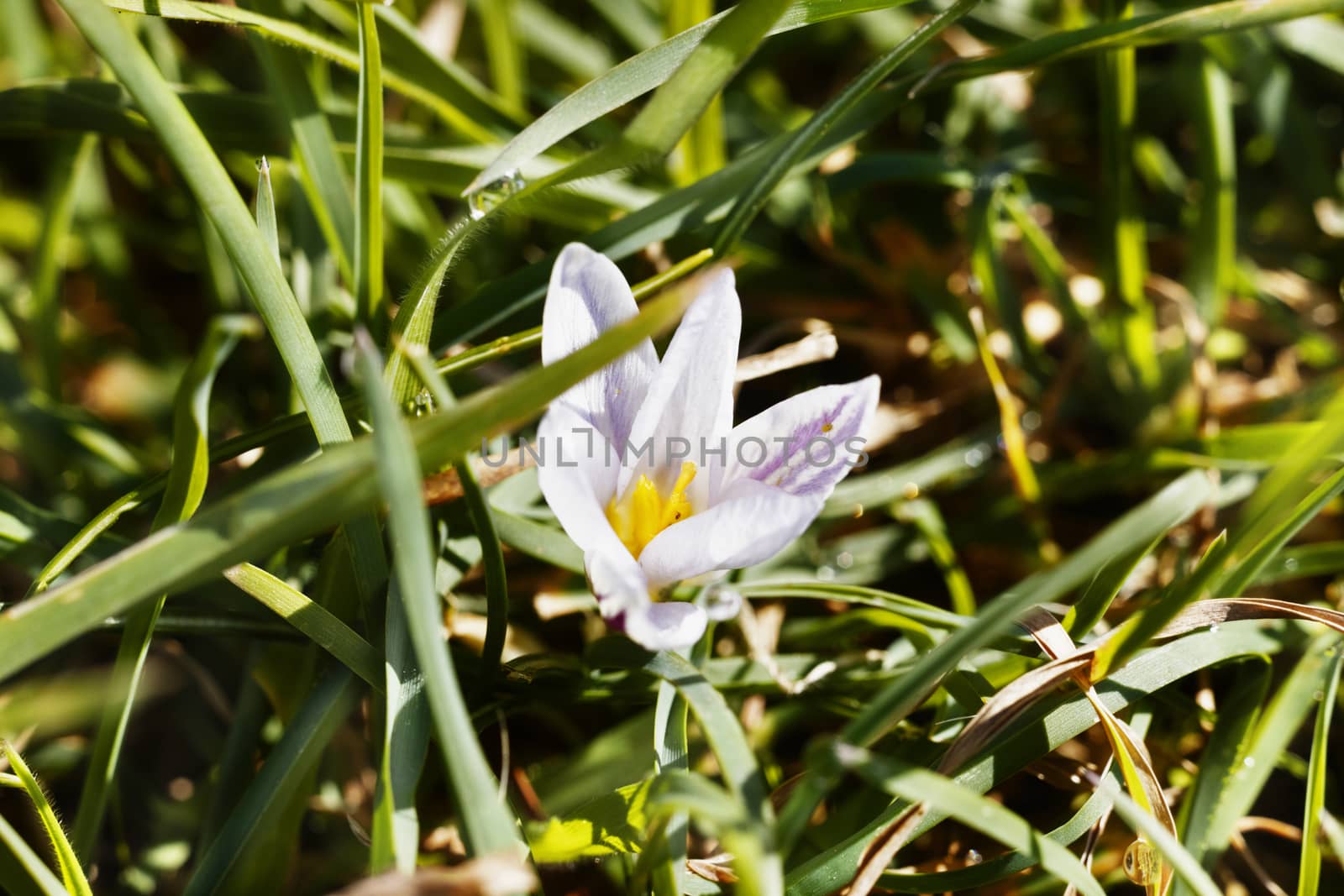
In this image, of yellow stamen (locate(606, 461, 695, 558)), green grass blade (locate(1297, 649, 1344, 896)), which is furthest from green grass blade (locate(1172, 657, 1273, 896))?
yellow stamen (locate(606, 461, 695, 558))

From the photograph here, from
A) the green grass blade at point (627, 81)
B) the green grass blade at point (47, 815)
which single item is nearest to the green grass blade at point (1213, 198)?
the green grass blade at point (627, 81)

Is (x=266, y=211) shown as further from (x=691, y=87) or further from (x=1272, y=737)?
(x=1272, y=737)

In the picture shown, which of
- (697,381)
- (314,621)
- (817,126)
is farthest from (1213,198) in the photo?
(314,621)

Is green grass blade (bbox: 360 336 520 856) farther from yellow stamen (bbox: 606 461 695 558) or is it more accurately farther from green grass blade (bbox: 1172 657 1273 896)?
green grass blade (bbox: 1172 657 1273 896)

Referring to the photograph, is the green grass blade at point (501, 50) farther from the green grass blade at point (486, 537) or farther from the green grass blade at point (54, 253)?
the green grass blade at point (486, 537)

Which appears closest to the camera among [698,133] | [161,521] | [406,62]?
[161,521]

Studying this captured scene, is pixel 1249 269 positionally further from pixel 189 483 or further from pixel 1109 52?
pixel 189 483

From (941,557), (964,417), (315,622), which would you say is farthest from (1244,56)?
(315,622)
